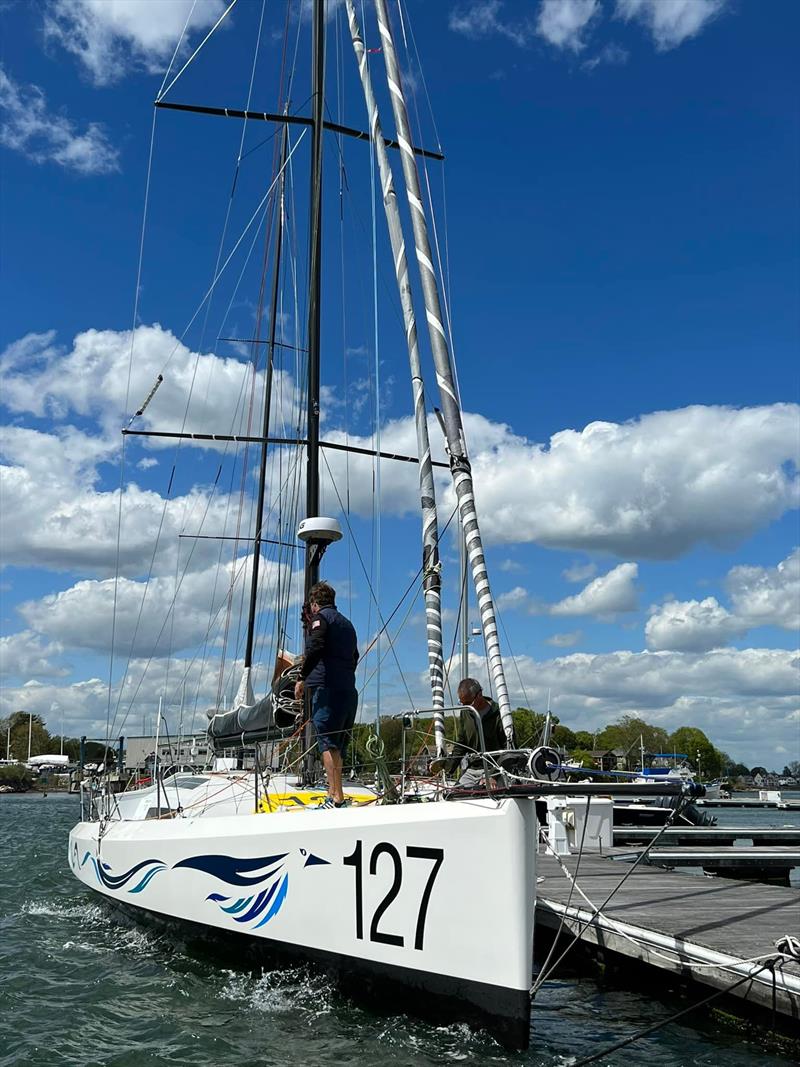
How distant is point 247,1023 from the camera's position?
22.7ft

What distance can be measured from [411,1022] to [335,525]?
476 cm

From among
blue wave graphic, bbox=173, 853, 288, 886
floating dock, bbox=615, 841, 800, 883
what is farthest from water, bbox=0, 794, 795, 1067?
floating dock, bbox=615, 841, 800, 883

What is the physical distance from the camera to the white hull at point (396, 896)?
5945 millimetres

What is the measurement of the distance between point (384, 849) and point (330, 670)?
2046 mm

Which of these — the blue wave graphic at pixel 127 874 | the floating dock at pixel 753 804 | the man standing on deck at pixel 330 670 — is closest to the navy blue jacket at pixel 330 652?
the man standing on deck at pixel 330 670

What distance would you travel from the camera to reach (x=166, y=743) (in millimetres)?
12633

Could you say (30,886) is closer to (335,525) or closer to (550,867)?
(550,867)

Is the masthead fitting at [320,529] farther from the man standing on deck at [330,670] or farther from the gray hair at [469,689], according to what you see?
the gray hair at [469,689]

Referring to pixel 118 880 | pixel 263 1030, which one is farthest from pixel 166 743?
pixel 263 1030

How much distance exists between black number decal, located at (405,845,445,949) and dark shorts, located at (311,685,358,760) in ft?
5.90

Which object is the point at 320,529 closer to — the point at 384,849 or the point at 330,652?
the point at 330,652

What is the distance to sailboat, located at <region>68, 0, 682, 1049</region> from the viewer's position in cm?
601

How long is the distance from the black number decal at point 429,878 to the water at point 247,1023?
63 cm

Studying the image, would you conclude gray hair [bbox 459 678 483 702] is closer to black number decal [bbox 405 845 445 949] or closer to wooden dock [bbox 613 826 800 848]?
black number decal [bbox 405 845 445 949]
